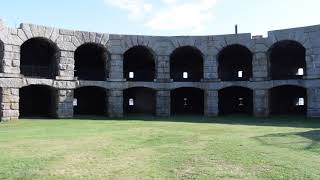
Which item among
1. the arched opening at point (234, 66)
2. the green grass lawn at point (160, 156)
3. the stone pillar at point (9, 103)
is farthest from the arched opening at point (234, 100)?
the green grass lawn at point (160, 156)

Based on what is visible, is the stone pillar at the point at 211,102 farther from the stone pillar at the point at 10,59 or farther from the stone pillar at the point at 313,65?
the stone pillar at the point at 10,59

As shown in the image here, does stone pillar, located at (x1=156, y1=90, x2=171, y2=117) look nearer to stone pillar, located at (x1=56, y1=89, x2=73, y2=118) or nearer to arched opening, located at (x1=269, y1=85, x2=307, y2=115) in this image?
stone pillar, located at (x1=56, y1=89, x2=73, y2=118)

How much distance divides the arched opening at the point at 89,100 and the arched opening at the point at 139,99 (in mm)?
2465

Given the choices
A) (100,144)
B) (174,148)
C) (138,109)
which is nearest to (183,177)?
(174,148)

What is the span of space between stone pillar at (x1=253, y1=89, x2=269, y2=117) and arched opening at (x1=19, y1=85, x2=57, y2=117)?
14.2 metres

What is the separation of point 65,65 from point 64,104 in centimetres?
250

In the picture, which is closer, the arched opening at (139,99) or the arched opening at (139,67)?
the arched opening at (139,67)

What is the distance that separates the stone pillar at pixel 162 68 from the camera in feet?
95.3

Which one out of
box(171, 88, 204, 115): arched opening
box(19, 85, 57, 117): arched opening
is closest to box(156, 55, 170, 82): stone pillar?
box(171, 88, 204, 115): arched opening

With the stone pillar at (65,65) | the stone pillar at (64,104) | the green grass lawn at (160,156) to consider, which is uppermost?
the stone pillar at (65,65)

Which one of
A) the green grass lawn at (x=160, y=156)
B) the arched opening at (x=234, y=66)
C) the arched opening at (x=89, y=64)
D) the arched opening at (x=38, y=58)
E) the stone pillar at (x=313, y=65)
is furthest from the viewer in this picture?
the arched opening at (x=234, y=66)

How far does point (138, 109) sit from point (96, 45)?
7.97 m

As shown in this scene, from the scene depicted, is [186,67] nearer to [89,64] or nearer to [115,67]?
[89,64]

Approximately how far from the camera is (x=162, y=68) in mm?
29109
